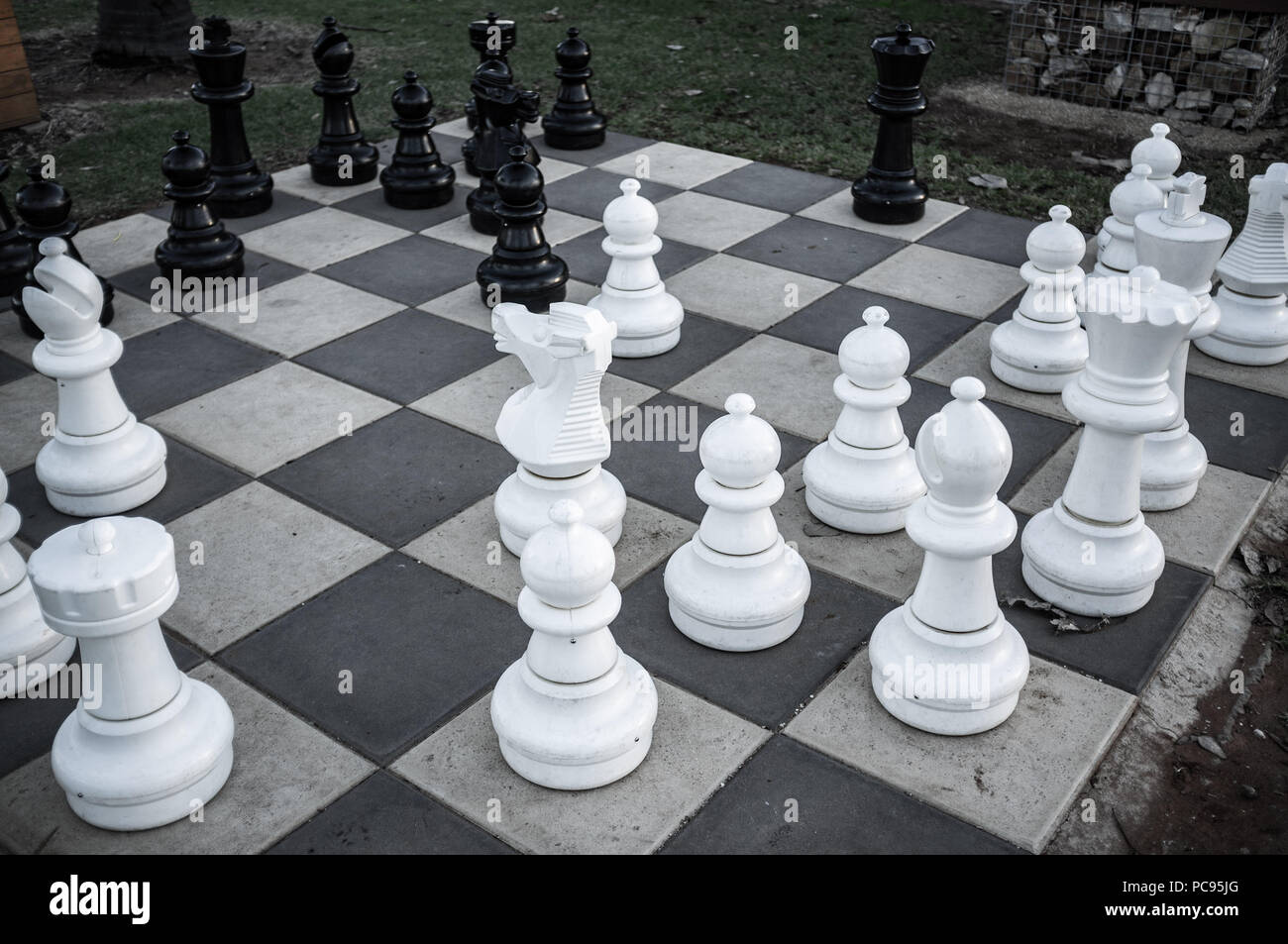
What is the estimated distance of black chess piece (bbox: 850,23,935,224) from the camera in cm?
459

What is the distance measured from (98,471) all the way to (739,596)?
168 cm

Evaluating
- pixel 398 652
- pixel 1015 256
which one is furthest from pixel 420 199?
pixel 398 652

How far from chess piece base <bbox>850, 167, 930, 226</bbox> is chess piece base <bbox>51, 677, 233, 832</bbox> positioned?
136 inches

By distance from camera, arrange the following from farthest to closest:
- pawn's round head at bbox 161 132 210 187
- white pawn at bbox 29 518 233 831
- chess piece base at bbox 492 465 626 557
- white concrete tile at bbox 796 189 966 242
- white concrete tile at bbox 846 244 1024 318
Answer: white concrete tile at bbox 796 189 966 242, white concrete tile at bbox 846 244 1024 318, pawn's round head at bbox 161 132 210 187, chess piece base at bbox 492 465 626 557, white pawn at bbox 29 518 233 831

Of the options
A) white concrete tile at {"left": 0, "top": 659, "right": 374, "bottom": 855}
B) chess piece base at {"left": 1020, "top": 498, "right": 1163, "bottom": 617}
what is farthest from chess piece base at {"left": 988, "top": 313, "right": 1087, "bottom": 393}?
white concrete tile at {"left": 0, "top": 659, "right": 374, "bottom": 855}

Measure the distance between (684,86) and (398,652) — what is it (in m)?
4.98

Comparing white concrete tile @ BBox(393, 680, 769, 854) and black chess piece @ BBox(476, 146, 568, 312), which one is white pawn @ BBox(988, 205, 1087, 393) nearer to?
black chess piece @ BBox(476, 146, 568, 312)

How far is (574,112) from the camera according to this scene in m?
5.52

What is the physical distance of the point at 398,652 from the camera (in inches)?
99.6

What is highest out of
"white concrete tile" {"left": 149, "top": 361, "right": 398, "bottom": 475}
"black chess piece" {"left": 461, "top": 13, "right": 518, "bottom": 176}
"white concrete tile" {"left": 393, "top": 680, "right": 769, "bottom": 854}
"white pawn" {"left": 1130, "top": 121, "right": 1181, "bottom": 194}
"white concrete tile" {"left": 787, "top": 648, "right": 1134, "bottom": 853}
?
"black chess piece" {"left": 461, "top": 13, "right": 518, "bottom": 176}

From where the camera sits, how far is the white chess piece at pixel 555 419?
2.62 m

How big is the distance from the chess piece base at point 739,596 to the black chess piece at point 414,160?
9.32 feet

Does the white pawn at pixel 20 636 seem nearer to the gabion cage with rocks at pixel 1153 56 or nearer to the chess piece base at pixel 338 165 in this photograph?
the chess piece base at pixel 338 165

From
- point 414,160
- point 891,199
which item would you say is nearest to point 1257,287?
point 891,199
